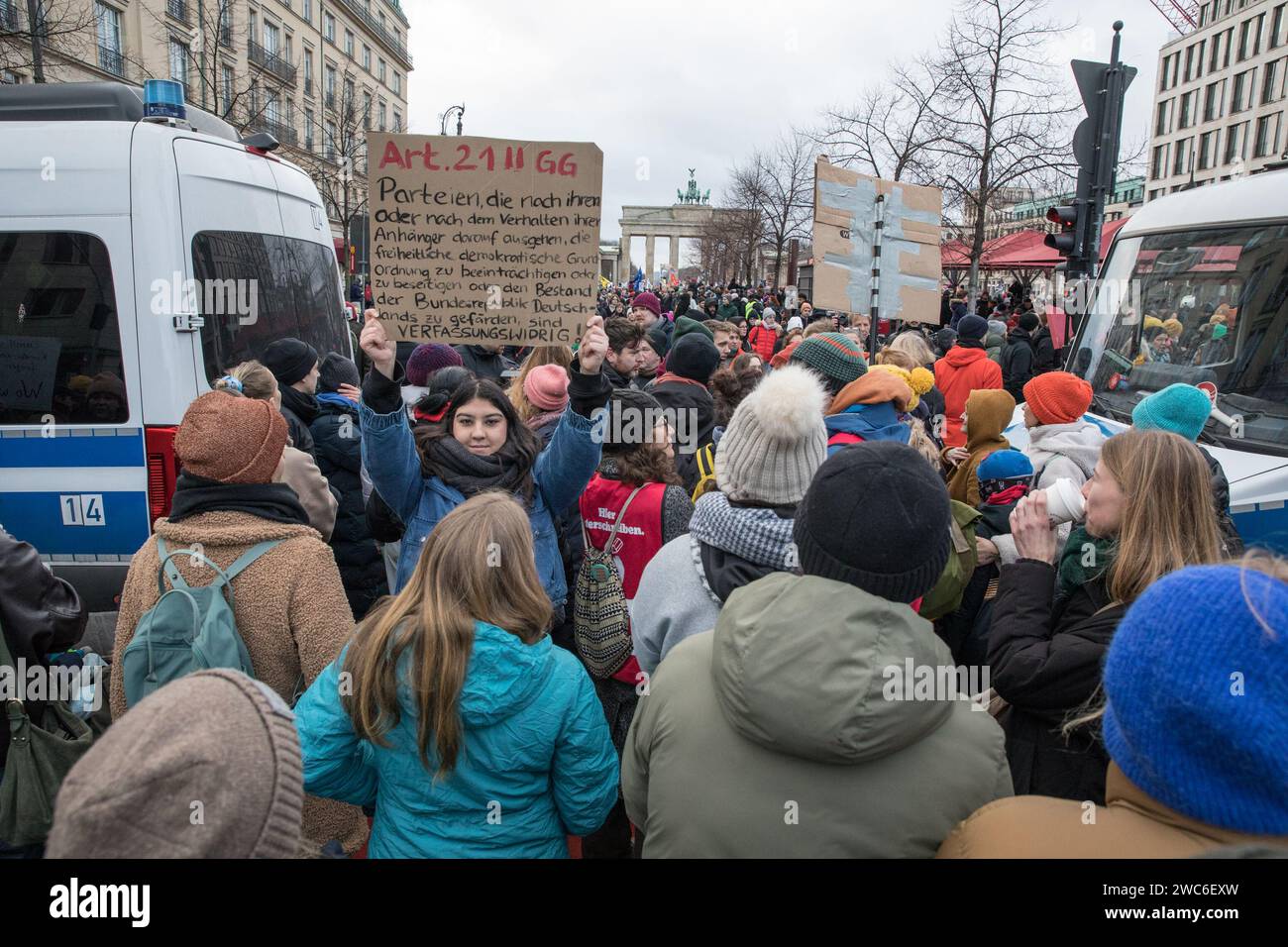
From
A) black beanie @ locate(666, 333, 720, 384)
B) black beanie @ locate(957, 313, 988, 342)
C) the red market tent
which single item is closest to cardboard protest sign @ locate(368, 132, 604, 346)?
black beanie @ locate(666, 333, 720, 384)

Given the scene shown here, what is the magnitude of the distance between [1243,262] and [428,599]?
5.51 m

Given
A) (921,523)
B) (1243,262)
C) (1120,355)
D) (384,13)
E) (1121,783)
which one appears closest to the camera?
(1121,783)

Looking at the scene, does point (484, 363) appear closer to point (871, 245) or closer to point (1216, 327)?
point (871, 245)

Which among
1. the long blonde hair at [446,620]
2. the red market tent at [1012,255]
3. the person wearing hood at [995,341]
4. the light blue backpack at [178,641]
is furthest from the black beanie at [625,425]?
the red market tent at [1012,255]

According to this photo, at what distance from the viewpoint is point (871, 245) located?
18.6 feet

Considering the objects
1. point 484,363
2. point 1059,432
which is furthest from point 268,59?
point 1059,432

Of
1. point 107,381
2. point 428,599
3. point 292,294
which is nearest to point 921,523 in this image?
point 428,599

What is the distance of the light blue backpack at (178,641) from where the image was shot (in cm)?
246

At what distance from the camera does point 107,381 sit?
430 cm

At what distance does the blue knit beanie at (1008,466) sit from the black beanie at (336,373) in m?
3.66

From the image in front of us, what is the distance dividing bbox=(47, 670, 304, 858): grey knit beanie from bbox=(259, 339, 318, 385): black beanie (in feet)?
13.4

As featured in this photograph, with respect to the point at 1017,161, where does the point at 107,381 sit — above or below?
below

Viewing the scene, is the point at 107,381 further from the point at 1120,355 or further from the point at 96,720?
the point at 1120,355

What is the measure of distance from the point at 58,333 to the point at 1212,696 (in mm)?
4958
